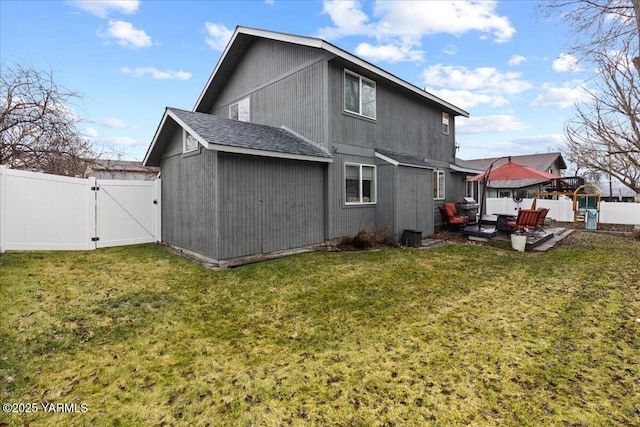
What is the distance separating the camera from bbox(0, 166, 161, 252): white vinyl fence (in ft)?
22.9

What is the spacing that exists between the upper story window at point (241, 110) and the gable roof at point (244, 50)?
147 centimetres

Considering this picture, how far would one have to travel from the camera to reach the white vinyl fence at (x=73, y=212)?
698 cm

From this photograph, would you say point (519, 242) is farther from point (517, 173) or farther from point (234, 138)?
point (234, 138)

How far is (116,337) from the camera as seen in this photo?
12.3 feet

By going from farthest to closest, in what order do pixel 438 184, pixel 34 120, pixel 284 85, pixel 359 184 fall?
1. pixel 438 184
2. pixel 284 85
3. pixel 359 184
4. pixel 34 120

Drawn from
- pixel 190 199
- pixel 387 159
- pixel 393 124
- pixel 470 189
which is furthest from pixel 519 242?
pixel 190 199

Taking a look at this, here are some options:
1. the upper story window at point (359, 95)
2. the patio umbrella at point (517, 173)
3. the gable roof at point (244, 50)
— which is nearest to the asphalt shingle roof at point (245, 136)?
the upper story window at point (359, 95)

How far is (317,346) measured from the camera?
3.57 meters

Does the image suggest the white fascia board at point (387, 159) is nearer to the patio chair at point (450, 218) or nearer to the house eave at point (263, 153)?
the house eave at point (263, 153)

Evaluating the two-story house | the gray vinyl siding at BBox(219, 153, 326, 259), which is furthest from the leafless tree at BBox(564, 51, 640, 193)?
the gray vinyl siding at BBox(219, 153, 326, 259)

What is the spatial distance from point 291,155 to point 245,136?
1.35 meters

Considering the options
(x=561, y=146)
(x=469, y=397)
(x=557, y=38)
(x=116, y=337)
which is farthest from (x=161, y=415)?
(x=561, y=146)

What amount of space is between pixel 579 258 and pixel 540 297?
165 inches

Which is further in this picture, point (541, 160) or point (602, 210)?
point (541, 160)
